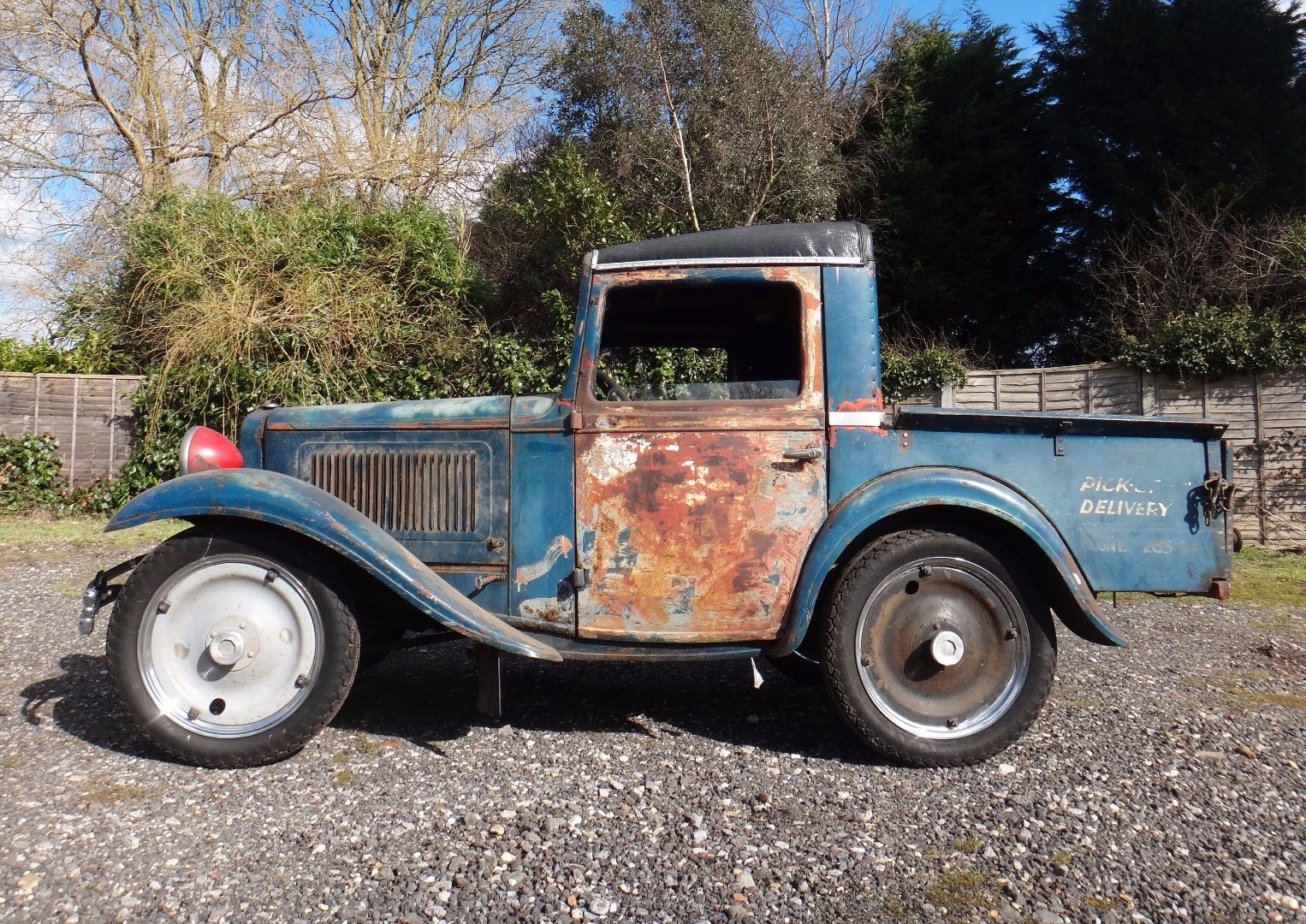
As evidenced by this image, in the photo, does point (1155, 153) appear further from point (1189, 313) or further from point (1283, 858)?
point (1283, 858)

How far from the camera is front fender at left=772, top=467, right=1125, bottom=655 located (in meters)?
3.26

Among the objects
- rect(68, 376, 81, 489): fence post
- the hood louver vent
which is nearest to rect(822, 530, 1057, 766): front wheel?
the hood louver vent

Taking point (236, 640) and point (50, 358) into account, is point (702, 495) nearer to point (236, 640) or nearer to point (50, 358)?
point (236, 640)

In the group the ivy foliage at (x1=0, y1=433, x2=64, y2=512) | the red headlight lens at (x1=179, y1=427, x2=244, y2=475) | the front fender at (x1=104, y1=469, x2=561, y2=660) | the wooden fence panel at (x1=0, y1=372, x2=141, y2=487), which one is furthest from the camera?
the wooden fence panel at (x1=0, y1=372, x2=141, y2=487)

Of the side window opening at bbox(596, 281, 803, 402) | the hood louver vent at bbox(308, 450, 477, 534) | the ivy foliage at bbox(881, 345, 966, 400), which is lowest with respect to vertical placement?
the hood louver vent at bbox(308, 450, 477, 534)

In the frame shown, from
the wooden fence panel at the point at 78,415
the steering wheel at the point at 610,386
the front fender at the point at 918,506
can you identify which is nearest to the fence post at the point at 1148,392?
the front fender at the point at 918,506

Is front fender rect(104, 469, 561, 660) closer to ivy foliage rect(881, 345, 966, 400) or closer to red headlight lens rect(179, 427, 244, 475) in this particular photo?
red headlight lens rect(179, 427, 244, 475)

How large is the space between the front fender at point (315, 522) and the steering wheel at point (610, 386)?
108 centimetres

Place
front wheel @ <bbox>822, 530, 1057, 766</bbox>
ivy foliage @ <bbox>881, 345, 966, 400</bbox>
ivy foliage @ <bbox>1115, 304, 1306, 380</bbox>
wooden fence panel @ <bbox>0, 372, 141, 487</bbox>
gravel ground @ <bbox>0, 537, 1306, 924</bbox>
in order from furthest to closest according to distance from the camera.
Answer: ivy foliage @ <bbox>881, 345, 966, 400</bbox> → wooden fence panel @ <bbox>0, 372, 141, 487</bbox> → ivy foliage @ <bbox>1115, 304, 1306, 380</bbox> → front wheel @ <bbox>822, 530, 1057, 766</bbox> → gravel ground @ <bbox>0, 537, 1306, 924</bbox>

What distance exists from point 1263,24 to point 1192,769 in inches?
576

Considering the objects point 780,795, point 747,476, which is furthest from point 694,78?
point 780,795

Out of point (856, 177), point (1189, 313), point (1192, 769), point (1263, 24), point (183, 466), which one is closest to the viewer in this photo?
→ point (1192, 769)

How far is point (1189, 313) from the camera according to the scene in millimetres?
10320

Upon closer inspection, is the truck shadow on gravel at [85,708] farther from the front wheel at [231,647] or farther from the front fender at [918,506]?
the front fender at [918,506]
